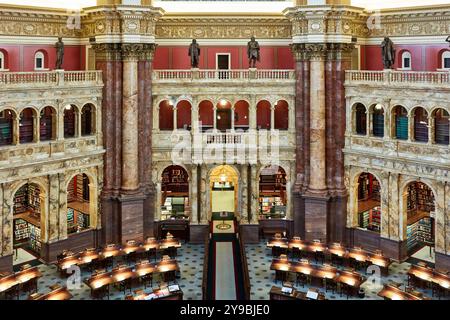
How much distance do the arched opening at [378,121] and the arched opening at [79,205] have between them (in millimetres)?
17671

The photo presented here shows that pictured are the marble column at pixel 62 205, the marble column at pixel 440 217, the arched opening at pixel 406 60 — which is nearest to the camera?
the marble column at pixel 440 217

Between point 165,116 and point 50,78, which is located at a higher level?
point 50,78

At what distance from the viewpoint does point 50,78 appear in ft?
93.5

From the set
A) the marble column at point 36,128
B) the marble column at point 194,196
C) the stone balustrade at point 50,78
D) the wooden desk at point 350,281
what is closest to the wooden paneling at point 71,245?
the marble column at point 36,128

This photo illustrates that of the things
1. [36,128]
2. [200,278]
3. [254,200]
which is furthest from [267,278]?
[36,128]

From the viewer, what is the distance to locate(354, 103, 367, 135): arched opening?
31.9 metres

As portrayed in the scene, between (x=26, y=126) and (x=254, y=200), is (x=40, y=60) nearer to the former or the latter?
(x=26, y=126)

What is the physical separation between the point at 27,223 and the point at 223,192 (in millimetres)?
13771

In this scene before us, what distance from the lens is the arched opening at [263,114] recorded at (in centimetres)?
3447

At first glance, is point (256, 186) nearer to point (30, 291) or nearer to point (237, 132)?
point (237, 132)

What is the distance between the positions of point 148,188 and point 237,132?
6424mm

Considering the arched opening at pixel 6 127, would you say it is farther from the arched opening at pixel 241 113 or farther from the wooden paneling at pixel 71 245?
the arched opening at pixel 241 113

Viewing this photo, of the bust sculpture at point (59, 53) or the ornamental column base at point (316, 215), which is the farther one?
the ornamental column base at point (316, 215)

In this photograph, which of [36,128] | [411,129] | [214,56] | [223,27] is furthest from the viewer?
[214,56]
